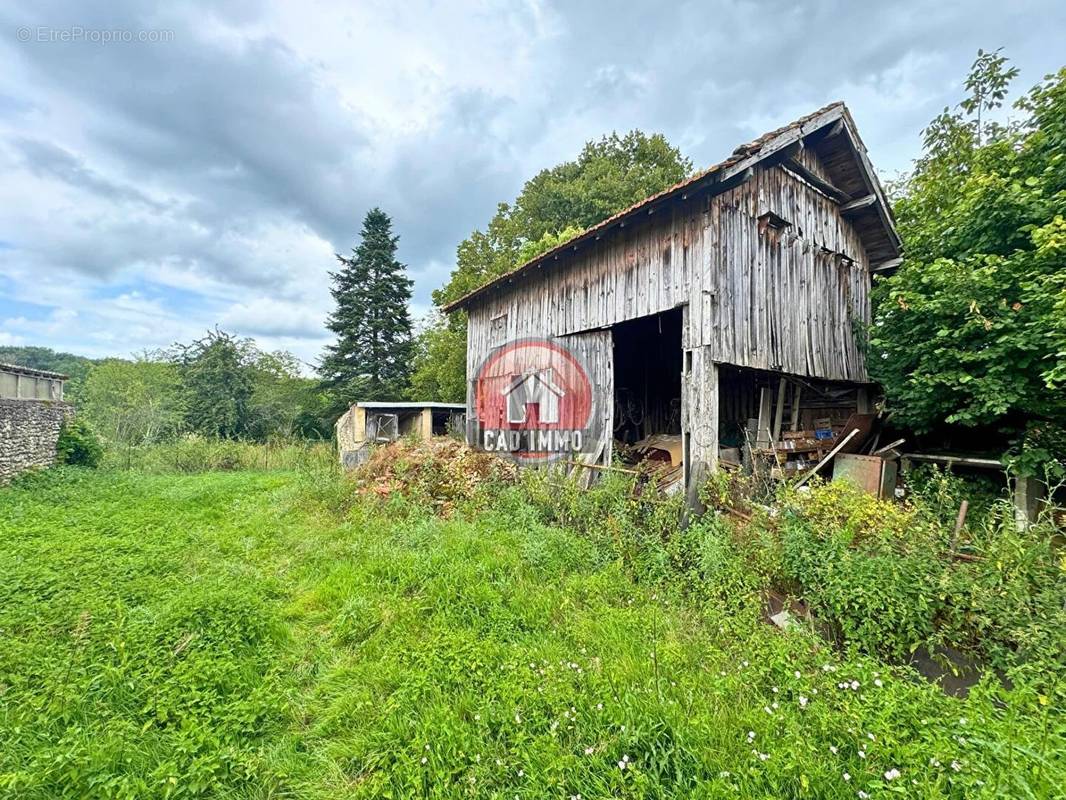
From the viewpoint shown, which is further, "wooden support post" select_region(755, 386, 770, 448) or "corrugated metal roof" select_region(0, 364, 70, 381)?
"corrugated metal roof" select_region(0, 364, 70, 381)

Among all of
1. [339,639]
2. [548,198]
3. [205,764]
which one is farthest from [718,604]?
[548,198]

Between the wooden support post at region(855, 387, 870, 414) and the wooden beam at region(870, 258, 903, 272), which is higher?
the wooden beam at region(870, 258, 903, 272)

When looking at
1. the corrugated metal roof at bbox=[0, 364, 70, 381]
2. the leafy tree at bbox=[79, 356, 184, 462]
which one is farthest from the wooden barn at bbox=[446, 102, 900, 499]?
the leafy tree at bbox=[79, 356, 184, 462]

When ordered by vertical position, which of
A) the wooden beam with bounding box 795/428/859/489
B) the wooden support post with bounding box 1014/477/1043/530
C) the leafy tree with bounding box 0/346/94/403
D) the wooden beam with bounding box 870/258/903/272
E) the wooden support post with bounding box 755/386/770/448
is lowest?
the wooden support post with bounding box 1014/477/1043/530

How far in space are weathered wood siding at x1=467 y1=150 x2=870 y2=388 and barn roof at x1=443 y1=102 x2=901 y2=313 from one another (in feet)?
0.67

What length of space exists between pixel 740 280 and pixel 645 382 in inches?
197

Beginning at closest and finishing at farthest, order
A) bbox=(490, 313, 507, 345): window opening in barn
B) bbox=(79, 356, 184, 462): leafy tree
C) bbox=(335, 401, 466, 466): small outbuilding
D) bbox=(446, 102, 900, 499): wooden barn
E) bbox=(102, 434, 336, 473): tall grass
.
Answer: bbox=(446, 102, 900, 499): wooden barn, bbox=(490, 313, 507, 345): window opening in barn, bbox=(335, 401, 466, 466): small outbuilding, bbox=(102, 434, 336, 473): tall grass, bbox=(79, 356, 184, 462): leafy tree

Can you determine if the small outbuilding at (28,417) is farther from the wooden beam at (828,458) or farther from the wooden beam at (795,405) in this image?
the wooden beam at (795,405)

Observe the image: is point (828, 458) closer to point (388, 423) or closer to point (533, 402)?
point (533, 402)

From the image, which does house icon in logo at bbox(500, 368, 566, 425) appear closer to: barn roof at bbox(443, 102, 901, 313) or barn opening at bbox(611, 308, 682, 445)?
barn roof at bbox(443, 102, 901, 313)

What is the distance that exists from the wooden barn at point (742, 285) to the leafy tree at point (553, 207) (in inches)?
371

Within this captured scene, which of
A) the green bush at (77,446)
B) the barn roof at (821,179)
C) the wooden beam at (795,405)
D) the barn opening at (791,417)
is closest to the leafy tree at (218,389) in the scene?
the green bush at (77,446)

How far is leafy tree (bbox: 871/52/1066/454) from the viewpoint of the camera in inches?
197

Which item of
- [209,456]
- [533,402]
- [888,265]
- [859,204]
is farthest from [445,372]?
[888,265]
